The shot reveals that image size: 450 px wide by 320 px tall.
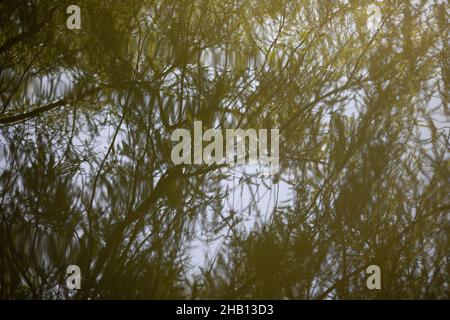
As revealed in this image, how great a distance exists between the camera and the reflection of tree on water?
62.4 inches

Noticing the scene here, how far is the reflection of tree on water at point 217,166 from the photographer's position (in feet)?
5.20

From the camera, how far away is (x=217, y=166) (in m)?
1.74

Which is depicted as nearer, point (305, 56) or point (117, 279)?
point (117, 279)

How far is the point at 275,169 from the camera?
1745mm

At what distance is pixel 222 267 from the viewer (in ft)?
5.24

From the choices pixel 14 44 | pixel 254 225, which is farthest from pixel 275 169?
pixel 14 44

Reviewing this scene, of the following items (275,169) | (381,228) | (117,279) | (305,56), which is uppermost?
(305,56)
